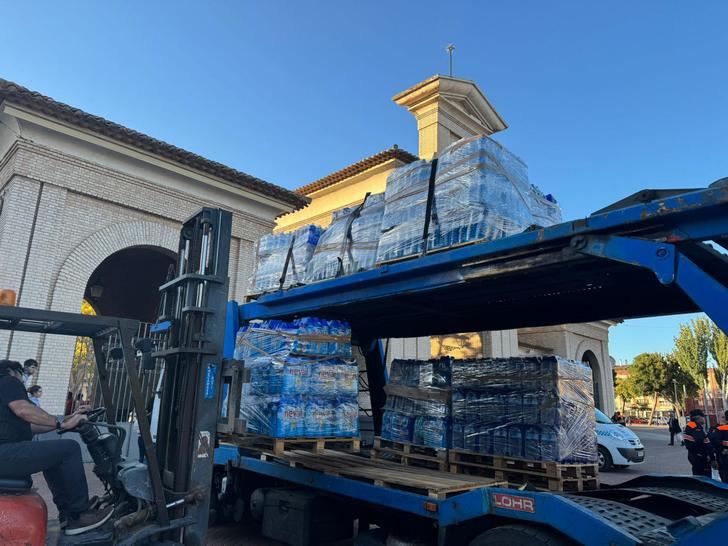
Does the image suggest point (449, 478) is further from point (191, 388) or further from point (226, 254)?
point (226, 254)

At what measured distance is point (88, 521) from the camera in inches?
155

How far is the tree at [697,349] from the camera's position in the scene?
36406 millimetres

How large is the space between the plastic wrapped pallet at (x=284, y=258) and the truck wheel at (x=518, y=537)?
322 centimetres

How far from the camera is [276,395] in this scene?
5246 mm

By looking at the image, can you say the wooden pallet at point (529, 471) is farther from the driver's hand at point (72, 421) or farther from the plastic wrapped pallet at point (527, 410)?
the driver's hand at point (72, 421)

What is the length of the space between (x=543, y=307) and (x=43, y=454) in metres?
4.49

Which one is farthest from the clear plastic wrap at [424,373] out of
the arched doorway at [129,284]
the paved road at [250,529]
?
the arched doorway at [129,284]

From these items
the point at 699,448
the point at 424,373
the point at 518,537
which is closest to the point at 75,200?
the point at 424,373

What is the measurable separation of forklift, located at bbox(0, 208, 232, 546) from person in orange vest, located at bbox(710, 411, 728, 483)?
8365 mm

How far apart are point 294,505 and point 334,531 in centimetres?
46

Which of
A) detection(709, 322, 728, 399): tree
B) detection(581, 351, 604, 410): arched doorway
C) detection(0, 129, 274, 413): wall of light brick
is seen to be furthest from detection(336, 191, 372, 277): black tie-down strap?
detection(709, 322, 728, 399): tree

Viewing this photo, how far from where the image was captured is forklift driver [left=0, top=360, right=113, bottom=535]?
368 cm

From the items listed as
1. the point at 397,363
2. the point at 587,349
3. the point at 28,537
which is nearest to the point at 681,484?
the point at 397,363

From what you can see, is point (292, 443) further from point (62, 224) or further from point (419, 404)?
point (62, 224)
